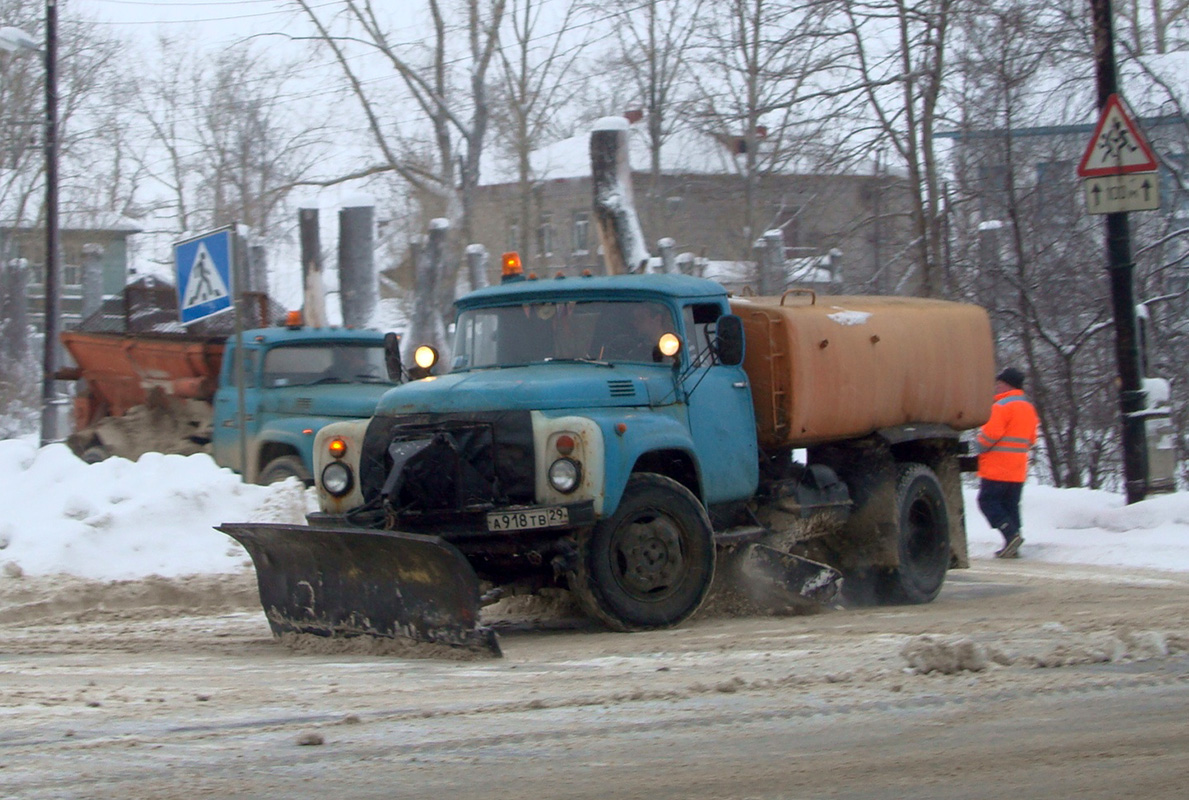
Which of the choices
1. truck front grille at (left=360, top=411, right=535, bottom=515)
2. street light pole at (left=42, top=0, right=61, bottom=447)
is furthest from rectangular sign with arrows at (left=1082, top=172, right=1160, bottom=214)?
street light pole at (left=42, top=0, right=61, bottom=447)

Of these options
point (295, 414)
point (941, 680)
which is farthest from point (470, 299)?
point (295, 414)

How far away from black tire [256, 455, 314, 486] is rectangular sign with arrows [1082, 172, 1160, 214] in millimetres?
8156

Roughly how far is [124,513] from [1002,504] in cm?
788

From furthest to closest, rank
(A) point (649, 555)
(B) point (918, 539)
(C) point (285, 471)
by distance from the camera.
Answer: (C) point (285, 471), (B) point (918, 539), (A) point (649, 555)

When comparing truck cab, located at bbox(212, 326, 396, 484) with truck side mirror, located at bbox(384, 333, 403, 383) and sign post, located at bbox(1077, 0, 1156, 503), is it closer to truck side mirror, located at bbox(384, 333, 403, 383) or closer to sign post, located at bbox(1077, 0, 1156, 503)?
truck side mirror, located at bbox(384, 333, 403, 383)

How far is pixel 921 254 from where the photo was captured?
19.0 meters

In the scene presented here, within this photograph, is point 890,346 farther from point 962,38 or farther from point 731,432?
point 962,38

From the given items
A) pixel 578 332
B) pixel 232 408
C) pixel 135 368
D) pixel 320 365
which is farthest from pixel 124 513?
pixel 135 368

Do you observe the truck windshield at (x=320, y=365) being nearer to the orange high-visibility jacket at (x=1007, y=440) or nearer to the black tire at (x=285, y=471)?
the black tire at (x=285, y=471)

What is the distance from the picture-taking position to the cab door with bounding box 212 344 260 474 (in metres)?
14.3

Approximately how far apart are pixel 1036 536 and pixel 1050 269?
6.31 m

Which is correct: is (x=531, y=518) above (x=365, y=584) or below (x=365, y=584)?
above

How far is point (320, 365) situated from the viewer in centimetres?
1445

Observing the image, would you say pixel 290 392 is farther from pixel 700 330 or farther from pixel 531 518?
pixel 531 518
